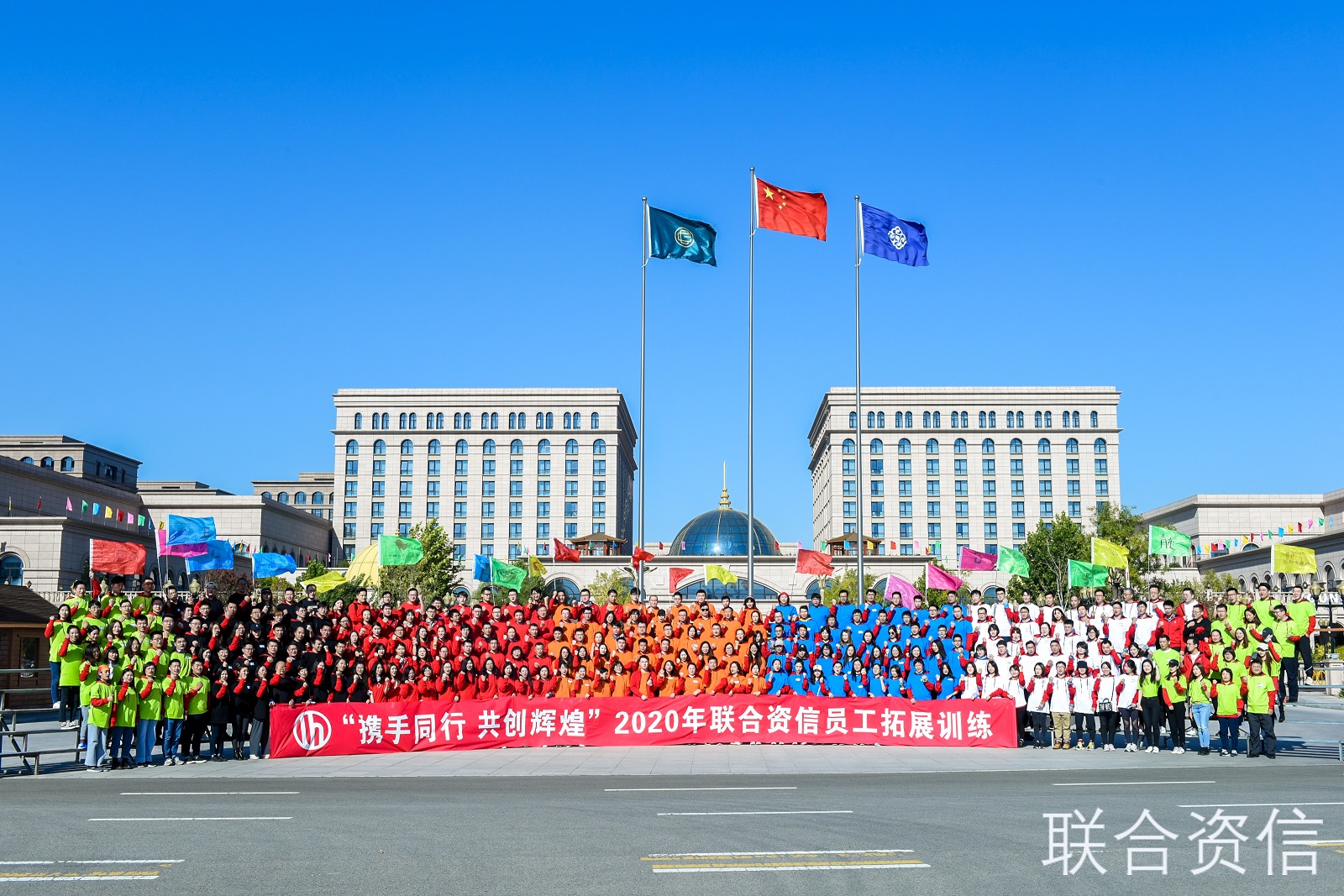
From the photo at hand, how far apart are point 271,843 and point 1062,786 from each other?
10582 mm

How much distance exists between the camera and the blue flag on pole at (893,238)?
35125 mm

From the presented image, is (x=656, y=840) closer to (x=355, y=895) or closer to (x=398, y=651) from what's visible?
(x=355, y=895)

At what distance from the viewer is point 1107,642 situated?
23.3m

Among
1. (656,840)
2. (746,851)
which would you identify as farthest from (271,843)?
(746,851)

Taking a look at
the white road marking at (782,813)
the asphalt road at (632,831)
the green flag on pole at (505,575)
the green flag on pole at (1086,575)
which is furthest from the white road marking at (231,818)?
the green flag on pole at (1086,575)

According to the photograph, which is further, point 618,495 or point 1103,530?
point 618,495

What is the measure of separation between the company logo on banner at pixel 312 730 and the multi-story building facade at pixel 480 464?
105m

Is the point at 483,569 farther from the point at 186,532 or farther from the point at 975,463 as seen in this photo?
the point at 975,463

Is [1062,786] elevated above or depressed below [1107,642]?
below

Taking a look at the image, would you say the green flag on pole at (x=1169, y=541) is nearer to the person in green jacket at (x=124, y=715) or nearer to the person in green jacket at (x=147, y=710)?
the person in green jacket at (x=147, y=710)

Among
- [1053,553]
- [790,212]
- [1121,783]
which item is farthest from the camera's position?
[1053,553]

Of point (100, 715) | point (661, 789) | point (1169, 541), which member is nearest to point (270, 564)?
point (100, 715)

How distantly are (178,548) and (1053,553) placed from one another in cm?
6880

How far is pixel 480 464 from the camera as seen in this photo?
130 m
